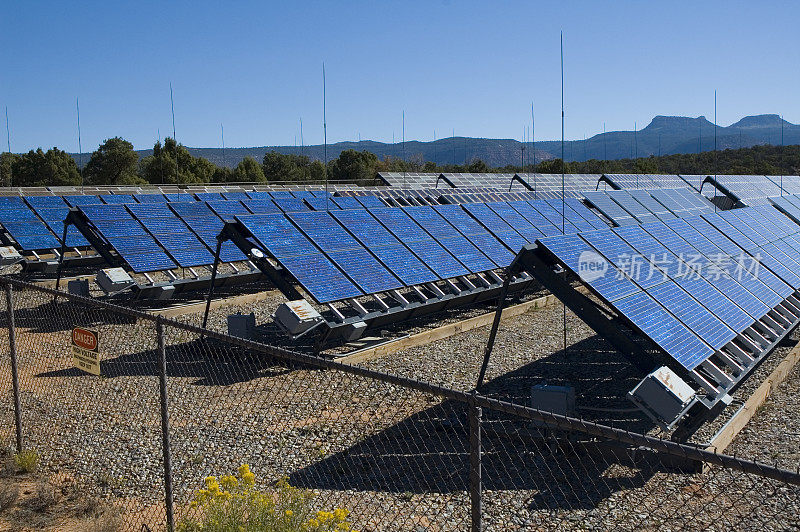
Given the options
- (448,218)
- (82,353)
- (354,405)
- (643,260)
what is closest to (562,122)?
(643,260)

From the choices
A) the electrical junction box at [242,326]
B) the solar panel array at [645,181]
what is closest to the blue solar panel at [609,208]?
the electrical junction box at [242,326]

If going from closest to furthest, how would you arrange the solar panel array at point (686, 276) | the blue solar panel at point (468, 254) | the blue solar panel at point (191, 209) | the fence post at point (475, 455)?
the fence post at point (475, 455) → the solar panel array at point (686, 276) → the blue solar panel at point (468, 254) → the blue solar panel at point (191, 209)

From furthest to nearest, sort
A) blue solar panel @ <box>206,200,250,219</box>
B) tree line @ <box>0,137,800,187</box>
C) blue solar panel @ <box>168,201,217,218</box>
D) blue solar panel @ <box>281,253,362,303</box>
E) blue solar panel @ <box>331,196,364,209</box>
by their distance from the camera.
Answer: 1. tree line @ <box>0,137,800,187</box>
2. blue solar panel @ <box>206,200,250,219</box>
3. blue solar panel @ <box>331,196,364,209</box>
4. blue solar panel @ <box>168,201,217,218</box>
5. blue solar panel @ <box>281,253,362,303</box>

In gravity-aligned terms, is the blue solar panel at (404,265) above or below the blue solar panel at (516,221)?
below

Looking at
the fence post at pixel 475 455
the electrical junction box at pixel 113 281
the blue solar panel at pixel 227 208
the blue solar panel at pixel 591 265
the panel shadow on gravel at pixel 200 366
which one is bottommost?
the panel shadow on gravel at pixel 200 366

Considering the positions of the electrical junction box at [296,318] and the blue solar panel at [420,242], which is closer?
the electrical junction box at [296,318]

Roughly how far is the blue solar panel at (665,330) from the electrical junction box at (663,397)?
403 millimetres

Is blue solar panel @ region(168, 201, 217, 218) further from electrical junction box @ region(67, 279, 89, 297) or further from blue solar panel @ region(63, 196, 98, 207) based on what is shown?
blue solar panel @ region(63, 196, 98, 207)

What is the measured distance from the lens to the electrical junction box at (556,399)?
745cm

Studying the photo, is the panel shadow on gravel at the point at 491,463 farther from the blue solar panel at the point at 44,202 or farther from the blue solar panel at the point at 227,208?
the blue solar panel at the point at 44,202

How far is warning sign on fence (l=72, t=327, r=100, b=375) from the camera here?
5980mm

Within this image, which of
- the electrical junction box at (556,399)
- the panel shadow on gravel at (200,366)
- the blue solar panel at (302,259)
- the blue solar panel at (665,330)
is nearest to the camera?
the blue solar panel at (665,330)

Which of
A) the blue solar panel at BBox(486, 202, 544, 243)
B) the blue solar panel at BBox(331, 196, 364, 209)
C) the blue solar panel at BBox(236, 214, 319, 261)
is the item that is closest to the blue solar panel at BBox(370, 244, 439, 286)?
the blue solar panel at BBox(236, 214, 319, 261)

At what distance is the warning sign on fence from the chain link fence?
15.5 inches
